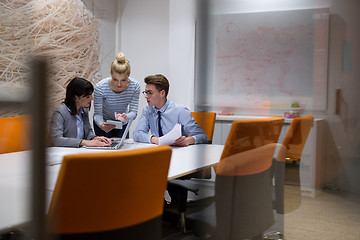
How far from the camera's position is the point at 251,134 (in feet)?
3.65

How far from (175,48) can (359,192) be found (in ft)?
2.51

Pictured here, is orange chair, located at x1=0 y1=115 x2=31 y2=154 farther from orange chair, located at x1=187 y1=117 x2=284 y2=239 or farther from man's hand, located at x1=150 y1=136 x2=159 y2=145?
man's hand, located at x1=150 y1=136 x2=159 y2=145

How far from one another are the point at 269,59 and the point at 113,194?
63 centimetres

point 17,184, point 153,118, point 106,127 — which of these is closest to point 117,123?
point 106,127

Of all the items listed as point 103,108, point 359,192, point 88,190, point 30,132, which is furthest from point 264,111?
point 103,108

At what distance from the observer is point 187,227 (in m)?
1.16

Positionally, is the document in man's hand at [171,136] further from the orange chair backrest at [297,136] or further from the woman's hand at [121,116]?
the orange chair backrest at [297,136]

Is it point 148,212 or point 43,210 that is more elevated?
point 43,210

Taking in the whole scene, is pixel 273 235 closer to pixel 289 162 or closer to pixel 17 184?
pixel 289 162

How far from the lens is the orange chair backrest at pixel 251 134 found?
3.60 ft

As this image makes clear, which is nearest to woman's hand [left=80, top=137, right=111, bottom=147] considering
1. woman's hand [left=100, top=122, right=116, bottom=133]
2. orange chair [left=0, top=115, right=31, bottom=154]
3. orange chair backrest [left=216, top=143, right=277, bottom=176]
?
woman's hand [left=100, top=122, right=116, bottom=133]

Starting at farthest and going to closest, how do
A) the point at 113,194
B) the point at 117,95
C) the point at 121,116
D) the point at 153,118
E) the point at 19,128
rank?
the point at 117,95 < the point at 121,116 < the point at 153,118 < the point at 113,194 < the point at 19,128

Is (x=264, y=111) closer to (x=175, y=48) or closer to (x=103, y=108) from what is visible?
(x=175, y=48)

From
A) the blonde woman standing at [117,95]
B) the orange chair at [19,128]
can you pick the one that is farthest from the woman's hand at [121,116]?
the orange chair at [19,128]
